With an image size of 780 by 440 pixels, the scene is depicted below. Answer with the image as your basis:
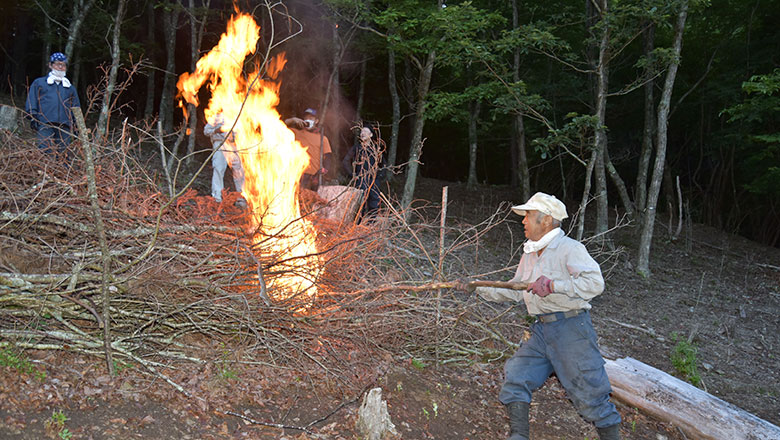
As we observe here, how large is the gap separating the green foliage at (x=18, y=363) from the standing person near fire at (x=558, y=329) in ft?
9.85

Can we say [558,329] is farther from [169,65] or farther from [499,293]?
[169,65]

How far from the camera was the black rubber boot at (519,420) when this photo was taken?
153 inches

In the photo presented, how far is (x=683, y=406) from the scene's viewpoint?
482cm

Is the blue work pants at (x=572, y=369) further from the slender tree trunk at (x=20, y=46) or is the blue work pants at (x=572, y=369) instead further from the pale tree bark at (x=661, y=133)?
the slender tree trunk at (x=20, y=46)

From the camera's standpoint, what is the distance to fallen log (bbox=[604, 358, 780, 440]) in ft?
14.7

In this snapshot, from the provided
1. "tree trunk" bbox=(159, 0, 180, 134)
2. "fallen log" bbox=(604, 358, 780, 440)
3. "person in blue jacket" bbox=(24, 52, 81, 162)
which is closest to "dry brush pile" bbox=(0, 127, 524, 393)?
"fallen log" bbox=(604, 358, 780, 440)

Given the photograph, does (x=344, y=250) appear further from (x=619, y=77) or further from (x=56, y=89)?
(x=619, y=77)

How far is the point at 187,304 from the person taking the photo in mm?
4355

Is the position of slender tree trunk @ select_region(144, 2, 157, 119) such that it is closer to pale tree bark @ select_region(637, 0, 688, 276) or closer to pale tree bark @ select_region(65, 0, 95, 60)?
pale tree bark @ select_region(65, 0, 95, 60)

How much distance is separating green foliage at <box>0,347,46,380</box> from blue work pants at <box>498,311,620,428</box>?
3237 millimetres

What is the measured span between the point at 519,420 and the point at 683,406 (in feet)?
6.33

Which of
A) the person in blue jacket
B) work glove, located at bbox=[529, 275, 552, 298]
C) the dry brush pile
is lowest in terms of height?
the dry brush pile

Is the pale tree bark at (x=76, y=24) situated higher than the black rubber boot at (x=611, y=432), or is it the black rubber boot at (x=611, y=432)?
the pale tree bark at (x=76, y=24)

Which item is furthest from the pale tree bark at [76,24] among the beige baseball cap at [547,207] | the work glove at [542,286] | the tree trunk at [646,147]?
the tree trunk at [646,147]
